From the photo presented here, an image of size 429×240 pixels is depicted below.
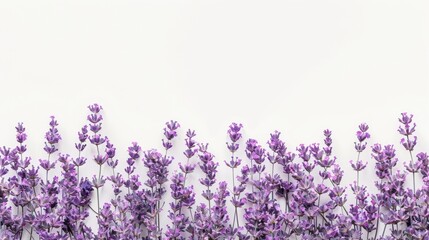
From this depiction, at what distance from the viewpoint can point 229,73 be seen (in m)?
2.65

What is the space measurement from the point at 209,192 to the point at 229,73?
497mm

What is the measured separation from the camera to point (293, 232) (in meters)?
2.47

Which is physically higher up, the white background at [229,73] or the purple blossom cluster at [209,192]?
the white background at [229,73]

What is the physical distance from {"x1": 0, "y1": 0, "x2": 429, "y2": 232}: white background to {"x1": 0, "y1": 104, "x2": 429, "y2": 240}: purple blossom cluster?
66mm

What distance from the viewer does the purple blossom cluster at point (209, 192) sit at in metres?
2.45

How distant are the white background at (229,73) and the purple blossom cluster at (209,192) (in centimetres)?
7

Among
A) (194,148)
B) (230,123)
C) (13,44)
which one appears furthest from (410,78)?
(13,44)

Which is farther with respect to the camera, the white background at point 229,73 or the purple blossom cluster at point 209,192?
the white background at point 229,73

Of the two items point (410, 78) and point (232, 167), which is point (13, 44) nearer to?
point (232, 167)

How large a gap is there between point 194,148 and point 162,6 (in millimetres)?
601

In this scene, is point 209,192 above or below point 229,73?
below

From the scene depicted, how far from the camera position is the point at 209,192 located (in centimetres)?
251

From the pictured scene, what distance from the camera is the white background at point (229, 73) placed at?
2.63m

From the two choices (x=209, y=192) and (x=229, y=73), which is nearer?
(x=209, y=192)
